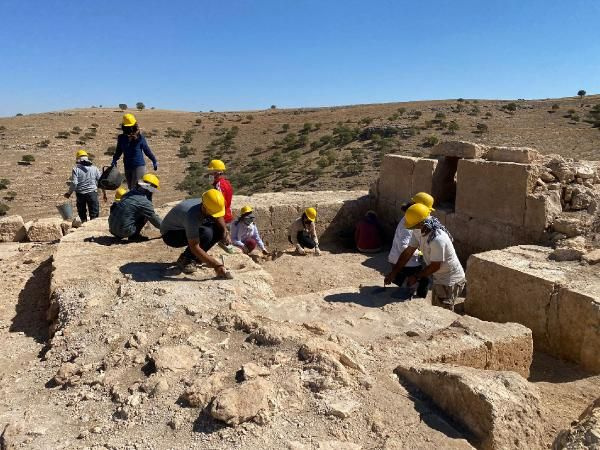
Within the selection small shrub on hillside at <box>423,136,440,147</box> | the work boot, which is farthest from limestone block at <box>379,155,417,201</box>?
small shrub on hillside at <box>423,136,440,147</box>

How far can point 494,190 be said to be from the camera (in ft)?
23.0

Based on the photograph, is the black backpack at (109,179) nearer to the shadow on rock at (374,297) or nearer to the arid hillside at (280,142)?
the shadow on rock at (374,297)

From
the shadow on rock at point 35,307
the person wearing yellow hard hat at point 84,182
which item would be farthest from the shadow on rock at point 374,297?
the person wearing yellow hard hat at point 84,182

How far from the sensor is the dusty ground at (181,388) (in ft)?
8.93

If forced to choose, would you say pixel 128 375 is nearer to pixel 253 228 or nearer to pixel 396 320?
pixel 396 320

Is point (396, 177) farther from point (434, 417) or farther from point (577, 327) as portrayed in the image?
point (434, 417)

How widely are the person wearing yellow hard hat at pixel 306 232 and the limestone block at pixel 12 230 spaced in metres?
4.67

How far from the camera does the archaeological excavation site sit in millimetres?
2807

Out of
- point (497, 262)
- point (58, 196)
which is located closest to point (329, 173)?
point (58, 196)

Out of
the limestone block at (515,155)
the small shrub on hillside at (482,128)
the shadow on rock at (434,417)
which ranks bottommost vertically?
the shadow on rock at (434,417)

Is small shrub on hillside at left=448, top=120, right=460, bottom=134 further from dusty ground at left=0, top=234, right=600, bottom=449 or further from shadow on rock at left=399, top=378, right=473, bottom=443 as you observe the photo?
shadow on rock at left=399, top=378, right=473, bottom=443

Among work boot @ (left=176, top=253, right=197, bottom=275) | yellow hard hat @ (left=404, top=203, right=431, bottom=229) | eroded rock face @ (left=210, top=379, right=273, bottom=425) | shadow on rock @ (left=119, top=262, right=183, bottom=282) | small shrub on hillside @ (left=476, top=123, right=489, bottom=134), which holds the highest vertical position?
small shrub on hillside @ (left=476, top=123, right=489, bottom=134)

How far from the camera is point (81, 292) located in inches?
183

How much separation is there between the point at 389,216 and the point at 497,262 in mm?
3995
